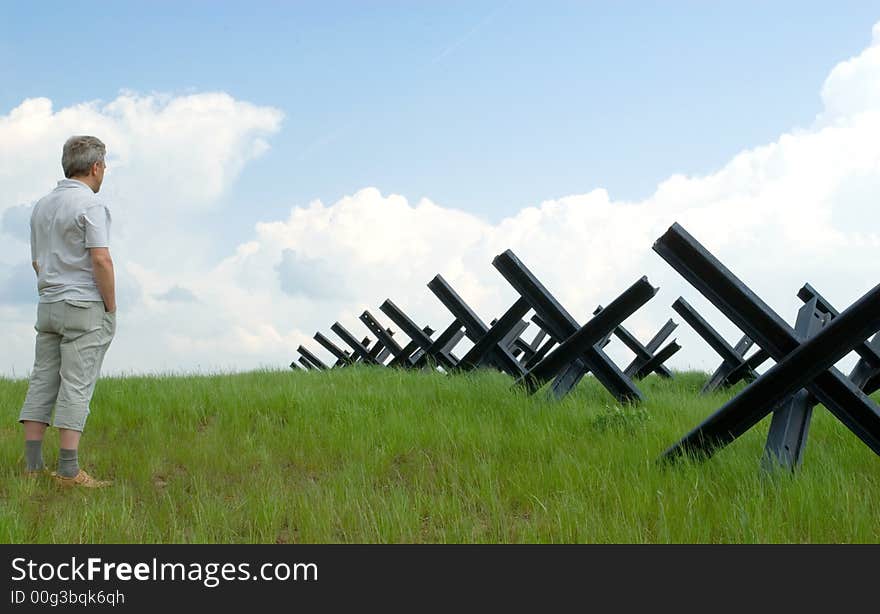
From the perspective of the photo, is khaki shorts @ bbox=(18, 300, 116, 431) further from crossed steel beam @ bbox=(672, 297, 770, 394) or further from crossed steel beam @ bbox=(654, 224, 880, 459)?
crossed steel beam @ bbox=(672, 297, 770, 394)

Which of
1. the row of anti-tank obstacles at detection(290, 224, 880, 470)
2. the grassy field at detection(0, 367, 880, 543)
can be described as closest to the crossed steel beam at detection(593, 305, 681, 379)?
the row of anti-tank obstacles at detection(290, 224, 880, 470)

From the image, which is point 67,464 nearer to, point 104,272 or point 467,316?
point 104,272

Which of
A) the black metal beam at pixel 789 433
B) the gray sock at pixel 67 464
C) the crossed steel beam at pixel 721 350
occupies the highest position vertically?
the crossed steel beam at pixel 721 350

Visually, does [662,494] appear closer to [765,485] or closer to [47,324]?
[765,485]

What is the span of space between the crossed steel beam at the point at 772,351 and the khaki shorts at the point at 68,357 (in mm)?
3460

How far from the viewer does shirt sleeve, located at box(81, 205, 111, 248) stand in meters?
4.52

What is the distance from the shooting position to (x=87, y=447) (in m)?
5.59

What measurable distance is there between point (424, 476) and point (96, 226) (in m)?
2.58

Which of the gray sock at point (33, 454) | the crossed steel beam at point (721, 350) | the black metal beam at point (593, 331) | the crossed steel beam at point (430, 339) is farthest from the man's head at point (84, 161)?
the crossed steel beam at point (721, 350)

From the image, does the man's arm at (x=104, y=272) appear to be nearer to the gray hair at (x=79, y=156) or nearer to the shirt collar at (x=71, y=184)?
the shirt collar at (x=71, y=184)

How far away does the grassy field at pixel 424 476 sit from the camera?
10.9 ft

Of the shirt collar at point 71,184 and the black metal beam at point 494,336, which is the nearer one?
the shirt collar at point 71,184

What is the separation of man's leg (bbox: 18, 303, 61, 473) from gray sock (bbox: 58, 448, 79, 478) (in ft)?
1.16
